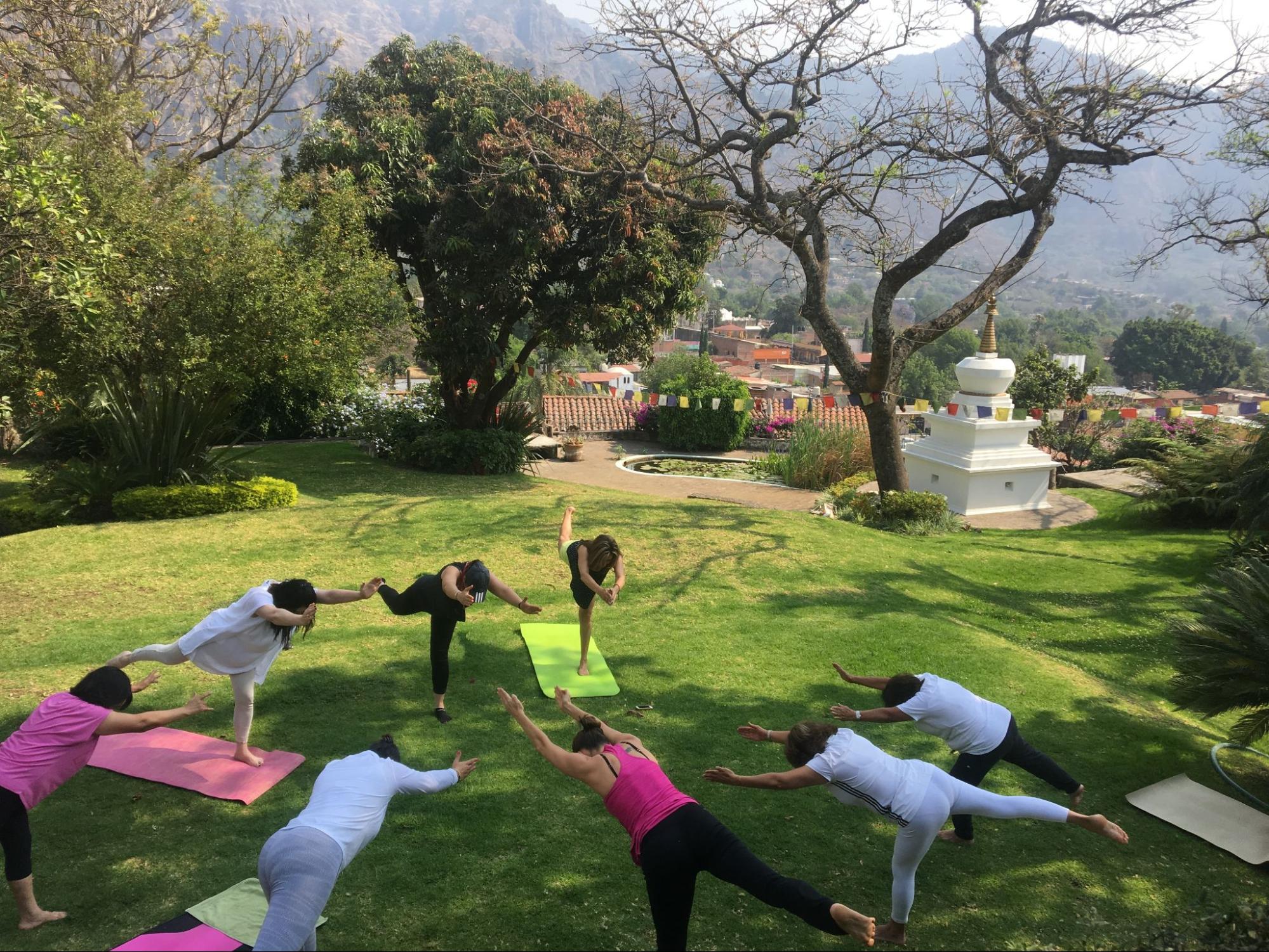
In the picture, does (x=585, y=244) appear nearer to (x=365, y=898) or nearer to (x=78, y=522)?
(x=78, y=522)

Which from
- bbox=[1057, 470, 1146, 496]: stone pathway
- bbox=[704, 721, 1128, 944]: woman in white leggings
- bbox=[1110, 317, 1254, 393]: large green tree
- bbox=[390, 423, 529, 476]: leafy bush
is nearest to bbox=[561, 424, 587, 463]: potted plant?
bbox=[390, 423, 529, 476]: leafy bush

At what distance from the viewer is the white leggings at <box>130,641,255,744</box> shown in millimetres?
5145

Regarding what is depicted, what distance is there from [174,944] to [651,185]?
12.7 m

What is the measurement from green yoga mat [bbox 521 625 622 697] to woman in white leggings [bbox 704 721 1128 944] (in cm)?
301

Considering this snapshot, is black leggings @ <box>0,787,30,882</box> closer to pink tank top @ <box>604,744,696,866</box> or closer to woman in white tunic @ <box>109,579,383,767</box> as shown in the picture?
woman in white tunic @ <box>109,579,383,767</box>

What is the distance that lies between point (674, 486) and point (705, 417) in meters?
8.12

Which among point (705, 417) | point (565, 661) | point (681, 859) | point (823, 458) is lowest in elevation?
point (565, 661)

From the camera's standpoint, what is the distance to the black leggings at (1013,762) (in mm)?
4891

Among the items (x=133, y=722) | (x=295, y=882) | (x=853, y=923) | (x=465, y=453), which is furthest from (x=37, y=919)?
(x=465, y=453)

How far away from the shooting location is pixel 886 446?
15.4 meters

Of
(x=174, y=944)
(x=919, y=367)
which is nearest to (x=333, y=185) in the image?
(x=174, y=944)

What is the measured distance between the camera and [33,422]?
51.0 ft

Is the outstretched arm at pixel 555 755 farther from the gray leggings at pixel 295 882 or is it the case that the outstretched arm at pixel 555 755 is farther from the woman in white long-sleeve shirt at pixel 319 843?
the gray leggings at pixel 295 882

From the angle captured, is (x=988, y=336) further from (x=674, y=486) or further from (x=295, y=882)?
(x=295, y=882)
